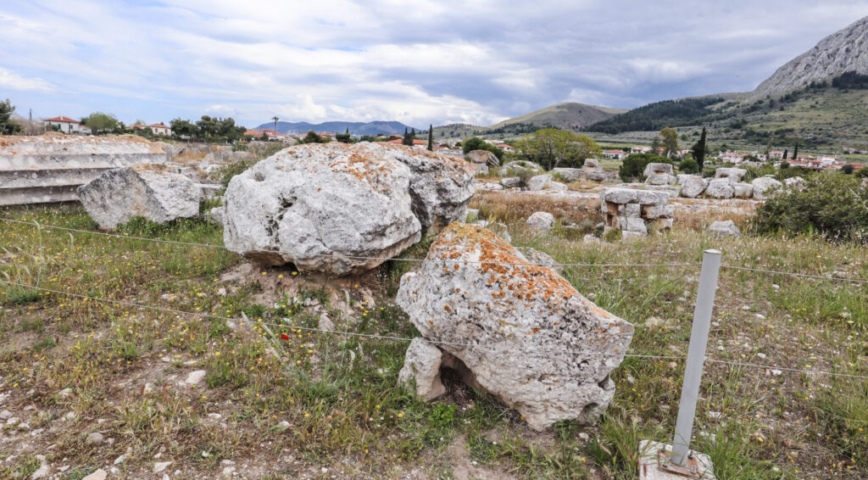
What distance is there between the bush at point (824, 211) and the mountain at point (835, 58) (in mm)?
197778

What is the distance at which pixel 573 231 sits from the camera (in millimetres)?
14461

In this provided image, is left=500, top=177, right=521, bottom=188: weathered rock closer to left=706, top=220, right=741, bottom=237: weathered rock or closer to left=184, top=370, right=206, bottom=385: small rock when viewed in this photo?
left=706, top=220, right=741, bottom=237: weathered rock

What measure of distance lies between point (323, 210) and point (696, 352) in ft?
13.6

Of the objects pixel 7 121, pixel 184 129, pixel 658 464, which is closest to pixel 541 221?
pixel 658 464

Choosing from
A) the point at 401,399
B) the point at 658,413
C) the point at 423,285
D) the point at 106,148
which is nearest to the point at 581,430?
the point at 658,413

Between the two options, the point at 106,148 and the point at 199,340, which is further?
the point at 106,148

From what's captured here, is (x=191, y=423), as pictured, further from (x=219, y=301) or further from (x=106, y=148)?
(x=106, y=148)

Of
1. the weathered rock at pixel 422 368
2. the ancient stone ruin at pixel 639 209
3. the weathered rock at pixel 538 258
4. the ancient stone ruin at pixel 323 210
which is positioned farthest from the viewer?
the ancient stone ruin at pixel 639 209

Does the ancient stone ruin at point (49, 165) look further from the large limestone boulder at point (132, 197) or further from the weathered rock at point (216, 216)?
the weathered rock at point (216, 216)

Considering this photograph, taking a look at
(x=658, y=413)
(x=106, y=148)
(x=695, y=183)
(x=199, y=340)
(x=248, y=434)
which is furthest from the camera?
(x=695, y=183)

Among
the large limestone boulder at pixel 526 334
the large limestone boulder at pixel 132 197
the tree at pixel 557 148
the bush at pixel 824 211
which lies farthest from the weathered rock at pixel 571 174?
the large limestone boulder at pixel 526 334

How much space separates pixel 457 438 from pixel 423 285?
138 cm

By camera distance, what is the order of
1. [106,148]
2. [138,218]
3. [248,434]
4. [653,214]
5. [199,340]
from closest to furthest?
1. [248,434]
2. [199,340]
3. [138,218]
4. [106,148]
5. [653,214]

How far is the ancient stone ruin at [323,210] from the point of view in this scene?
540 centimetres
